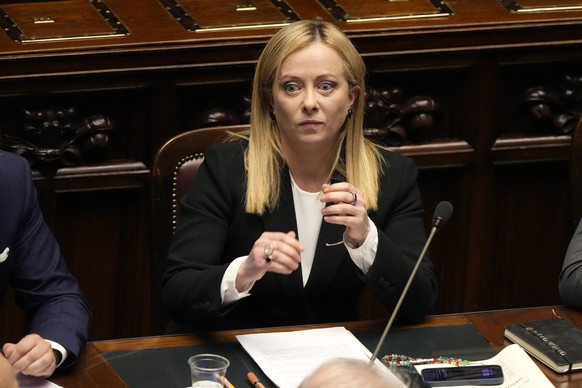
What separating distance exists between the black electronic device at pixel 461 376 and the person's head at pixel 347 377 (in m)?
0.98

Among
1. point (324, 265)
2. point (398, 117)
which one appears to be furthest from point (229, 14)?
point (324, 265)

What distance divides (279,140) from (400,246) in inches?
16.2

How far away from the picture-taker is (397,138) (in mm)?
4078

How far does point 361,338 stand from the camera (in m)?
2.71

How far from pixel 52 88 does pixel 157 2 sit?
562 mm

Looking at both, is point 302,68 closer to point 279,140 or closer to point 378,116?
point 279,140

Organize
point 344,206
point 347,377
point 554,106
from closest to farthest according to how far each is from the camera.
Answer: point 347,377, point 344,206, point 554,106

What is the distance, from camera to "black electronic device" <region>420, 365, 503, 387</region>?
2.46 m

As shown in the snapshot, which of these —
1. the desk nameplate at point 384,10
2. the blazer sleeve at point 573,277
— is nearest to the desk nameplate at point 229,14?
the desk nameplate at point 384,10

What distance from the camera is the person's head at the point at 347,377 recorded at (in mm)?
1452

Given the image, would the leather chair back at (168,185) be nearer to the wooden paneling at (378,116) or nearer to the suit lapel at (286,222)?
the suit lapel at (286,222)

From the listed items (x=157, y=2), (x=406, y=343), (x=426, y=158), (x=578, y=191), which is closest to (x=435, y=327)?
(x=406, y=343)

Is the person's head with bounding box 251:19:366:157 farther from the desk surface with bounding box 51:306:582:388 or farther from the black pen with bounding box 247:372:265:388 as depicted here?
the black pen with bounding box 247:372:265:388

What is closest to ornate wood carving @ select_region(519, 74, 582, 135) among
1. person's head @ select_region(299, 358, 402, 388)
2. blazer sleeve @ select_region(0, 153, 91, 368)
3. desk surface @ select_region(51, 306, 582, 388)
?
desk surface @ select_region(51, 306, 582, 388)
